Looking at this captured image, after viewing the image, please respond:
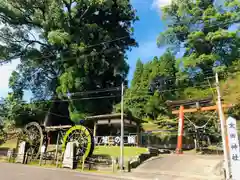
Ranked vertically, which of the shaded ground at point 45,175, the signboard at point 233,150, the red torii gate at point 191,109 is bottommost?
the shaded ground at point 45,175

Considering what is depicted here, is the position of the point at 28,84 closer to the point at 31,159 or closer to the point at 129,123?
the point at 31,159

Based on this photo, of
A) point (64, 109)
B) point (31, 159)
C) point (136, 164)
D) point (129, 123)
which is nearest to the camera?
point (136, 164)

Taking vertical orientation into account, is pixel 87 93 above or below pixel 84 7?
below

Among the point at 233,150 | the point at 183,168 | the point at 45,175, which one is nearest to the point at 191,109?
the point at 183,168

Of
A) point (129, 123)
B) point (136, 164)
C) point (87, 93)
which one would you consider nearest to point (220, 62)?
point (129, 123)

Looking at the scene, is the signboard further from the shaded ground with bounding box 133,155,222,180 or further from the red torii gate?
the red torii gate

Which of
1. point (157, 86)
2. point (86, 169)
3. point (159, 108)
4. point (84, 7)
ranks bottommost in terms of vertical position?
point (86, 169)

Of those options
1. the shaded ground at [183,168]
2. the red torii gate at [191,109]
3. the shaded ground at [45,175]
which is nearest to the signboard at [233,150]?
the shaded ground at [183,168]

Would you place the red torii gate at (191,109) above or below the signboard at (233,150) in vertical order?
above

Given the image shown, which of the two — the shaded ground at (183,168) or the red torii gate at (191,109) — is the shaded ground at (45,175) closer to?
the shaded ground at (183,168)

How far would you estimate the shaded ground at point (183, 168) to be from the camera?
11825 mm

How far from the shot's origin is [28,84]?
104 ft

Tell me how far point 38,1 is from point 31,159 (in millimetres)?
20079

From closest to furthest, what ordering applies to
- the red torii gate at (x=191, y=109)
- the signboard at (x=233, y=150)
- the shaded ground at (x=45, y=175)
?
the signboard at (x=233, y=150)
the shaded ground at (x=45, y=175)
the red torii gate at (x=191, y=109)
